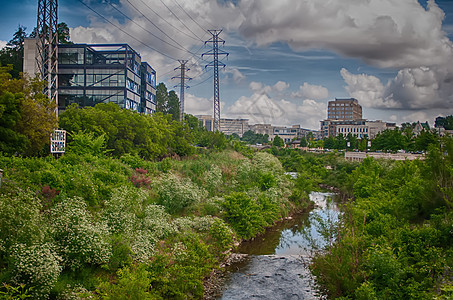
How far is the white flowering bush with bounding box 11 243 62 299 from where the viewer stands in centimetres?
1287

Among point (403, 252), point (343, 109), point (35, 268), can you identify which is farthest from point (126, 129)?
point (343, 109)

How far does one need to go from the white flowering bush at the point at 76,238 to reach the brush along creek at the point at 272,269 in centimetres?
583

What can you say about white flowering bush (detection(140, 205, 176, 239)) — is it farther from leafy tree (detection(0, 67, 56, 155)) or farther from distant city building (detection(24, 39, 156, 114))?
distant city building (detection(24, 39, 156, 114))

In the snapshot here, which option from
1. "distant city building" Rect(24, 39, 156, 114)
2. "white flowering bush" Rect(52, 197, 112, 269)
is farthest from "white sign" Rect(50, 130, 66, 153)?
"distant city building" Rect(24, 39, 156, 114)

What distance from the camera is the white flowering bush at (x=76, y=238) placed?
1505 centimetres

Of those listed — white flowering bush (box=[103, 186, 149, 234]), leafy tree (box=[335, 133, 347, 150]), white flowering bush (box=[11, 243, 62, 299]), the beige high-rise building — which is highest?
the beige high-rise building

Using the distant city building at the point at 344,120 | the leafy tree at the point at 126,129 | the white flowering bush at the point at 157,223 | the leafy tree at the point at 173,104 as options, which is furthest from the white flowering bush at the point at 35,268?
the distant city building at the point at 344,120

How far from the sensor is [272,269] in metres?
22.2

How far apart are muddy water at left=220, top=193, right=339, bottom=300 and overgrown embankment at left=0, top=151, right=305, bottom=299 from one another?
1443 mm

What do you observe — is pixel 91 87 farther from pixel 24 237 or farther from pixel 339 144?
pixel 339 144

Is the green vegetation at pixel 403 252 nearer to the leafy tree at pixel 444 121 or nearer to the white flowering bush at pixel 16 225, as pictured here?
the white flowering bush at pixel 16 225

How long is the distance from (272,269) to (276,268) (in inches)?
12.0

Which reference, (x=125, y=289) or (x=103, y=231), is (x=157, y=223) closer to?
(x=103, y=231)

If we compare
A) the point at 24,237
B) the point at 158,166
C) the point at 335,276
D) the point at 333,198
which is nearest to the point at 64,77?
the point at 158,166
